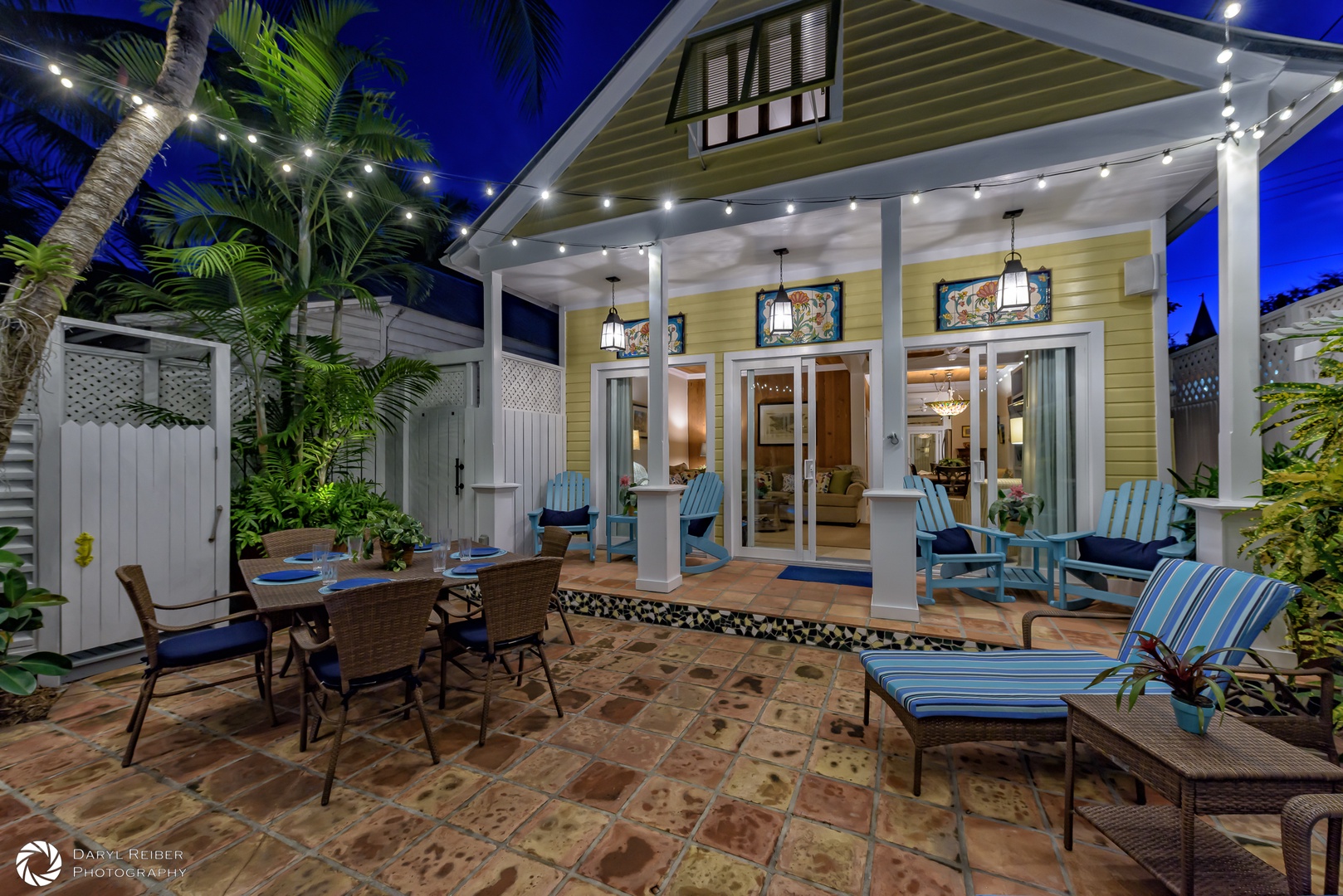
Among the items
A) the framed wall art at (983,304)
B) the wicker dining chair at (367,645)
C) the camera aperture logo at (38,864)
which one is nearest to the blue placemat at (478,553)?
the wicker dining chair at (367,645)

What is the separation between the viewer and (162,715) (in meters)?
2.63

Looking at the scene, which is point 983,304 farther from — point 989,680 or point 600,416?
point 600,416

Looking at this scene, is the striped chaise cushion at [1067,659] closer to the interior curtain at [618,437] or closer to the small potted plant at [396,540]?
the small potted plant at [396,540]

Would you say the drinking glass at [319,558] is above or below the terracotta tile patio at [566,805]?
above

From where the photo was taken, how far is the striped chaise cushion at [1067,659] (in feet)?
6.38

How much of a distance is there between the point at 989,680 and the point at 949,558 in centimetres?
196

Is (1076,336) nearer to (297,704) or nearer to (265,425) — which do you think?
(297,704)

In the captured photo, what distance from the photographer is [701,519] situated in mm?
5266

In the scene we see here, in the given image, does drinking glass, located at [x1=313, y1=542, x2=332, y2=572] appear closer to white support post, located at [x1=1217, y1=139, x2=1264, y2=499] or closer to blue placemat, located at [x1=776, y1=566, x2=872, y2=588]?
blue placemat, located at [x1=776, y1=566, x2=872, y2=588]

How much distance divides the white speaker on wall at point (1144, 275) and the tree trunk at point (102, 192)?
277 inches

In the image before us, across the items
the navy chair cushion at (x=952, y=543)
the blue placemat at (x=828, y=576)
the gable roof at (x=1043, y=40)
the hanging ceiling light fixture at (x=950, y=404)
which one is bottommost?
the blue placemat at (x=828, y=576)

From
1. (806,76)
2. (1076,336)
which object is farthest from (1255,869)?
(806,76)

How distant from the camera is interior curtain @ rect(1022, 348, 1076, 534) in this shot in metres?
4.67

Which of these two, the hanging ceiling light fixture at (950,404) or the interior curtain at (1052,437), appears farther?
the hanging ceiling light fixture at (950,404)
